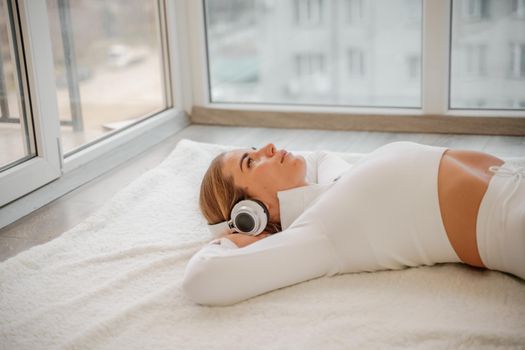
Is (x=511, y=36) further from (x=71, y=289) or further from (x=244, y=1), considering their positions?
(x=71, y=289)

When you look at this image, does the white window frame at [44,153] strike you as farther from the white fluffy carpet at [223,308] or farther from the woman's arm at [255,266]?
the woman's arm at [255,266]

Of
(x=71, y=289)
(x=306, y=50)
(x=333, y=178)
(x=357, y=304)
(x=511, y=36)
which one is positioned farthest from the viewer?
(x=306, y=50)

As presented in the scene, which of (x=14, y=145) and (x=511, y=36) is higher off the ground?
(x=511, y=36)

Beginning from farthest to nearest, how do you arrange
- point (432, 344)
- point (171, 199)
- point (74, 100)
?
point (74, 100)
point (171, 199)
point (432, 344)

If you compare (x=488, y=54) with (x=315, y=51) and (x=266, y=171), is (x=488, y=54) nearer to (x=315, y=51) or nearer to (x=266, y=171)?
(x=315, y=51)

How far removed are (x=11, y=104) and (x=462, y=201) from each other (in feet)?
4.82

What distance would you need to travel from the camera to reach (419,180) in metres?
1.57

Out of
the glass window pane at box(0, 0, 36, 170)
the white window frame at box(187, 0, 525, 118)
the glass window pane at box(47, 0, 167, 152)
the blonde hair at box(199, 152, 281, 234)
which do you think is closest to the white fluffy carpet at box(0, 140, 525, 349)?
the blonde hair at box(199, 152, 281, 234)

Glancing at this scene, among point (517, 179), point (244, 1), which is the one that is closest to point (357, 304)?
point (517, 179)

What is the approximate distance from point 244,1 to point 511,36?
122cm

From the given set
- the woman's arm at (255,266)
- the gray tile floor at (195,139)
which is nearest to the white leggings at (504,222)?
the woman's arm at (255,266)

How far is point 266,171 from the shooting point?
1.65m

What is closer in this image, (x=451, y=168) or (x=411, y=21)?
(x=451, y=168)

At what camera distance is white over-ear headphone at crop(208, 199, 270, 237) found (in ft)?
5.29
